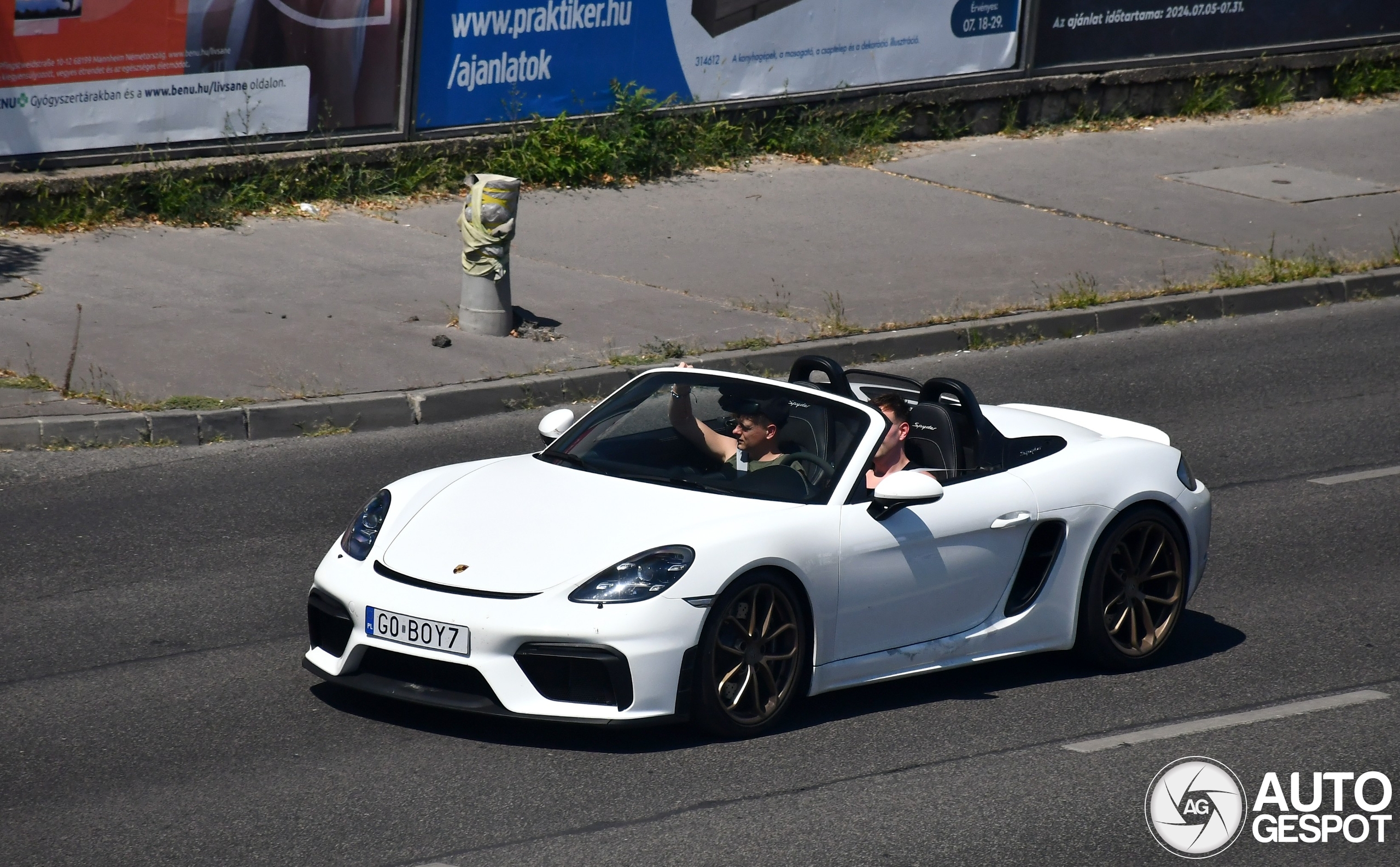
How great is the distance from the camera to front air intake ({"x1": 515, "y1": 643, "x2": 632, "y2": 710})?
5.66 m

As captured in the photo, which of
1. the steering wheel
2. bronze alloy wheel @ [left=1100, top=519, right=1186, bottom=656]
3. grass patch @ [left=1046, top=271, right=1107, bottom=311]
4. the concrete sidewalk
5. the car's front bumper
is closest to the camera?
the car's front bumper

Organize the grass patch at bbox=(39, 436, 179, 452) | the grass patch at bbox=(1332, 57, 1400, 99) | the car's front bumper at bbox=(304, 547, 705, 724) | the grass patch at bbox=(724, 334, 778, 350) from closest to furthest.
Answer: the car's front bumper at bbox=(304, 547, 705, 724) → the grass patch at bbox=(39, 436, 179, 452) → the grass patch at bbox=(724, 334, 778, 350) → the grass patch at bbox=(1332, 57, 1400, 99)

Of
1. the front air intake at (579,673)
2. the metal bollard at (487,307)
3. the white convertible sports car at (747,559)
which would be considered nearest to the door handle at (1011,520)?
the white convertible sports car at (747,559)

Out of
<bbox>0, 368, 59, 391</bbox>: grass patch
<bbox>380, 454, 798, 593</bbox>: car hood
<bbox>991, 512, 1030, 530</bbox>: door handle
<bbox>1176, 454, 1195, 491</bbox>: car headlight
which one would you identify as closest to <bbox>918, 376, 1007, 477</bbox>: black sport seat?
<bbox>991, 512, 1030, 530</bbox>: door handle

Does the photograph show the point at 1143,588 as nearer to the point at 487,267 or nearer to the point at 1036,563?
the point at 1036,563

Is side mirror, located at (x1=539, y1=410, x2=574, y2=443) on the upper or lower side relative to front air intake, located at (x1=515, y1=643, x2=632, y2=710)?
upper

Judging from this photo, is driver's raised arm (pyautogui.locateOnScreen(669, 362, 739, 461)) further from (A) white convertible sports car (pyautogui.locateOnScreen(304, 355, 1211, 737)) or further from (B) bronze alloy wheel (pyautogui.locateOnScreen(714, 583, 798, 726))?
(B) bronze alloy wheel (pyautogui.locateOnScreen(714, 583, 798, 726))

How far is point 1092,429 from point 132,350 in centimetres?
655

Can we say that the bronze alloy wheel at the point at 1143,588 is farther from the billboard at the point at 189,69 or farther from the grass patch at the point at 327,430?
the billboard at the point at 189,69

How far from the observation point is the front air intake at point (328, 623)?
5984 millimetres

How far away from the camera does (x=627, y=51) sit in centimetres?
1662

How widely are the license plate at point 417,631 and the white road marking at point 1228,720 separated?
2276mm

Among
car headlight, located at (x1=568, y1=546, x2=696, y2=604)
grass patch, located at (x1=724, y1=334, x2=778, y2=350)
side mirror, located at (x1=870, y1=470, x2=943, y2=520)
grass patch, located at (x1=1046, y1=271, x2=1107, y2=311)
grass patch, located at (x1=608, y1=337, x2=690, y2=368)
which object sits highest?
side mirror, located at (x1=870, y1=470, x2=943, y2=520)

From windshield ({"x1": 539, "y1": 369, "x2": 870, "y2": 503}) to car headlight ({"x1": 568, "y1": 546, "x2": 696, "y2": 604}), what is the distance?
0.60m
